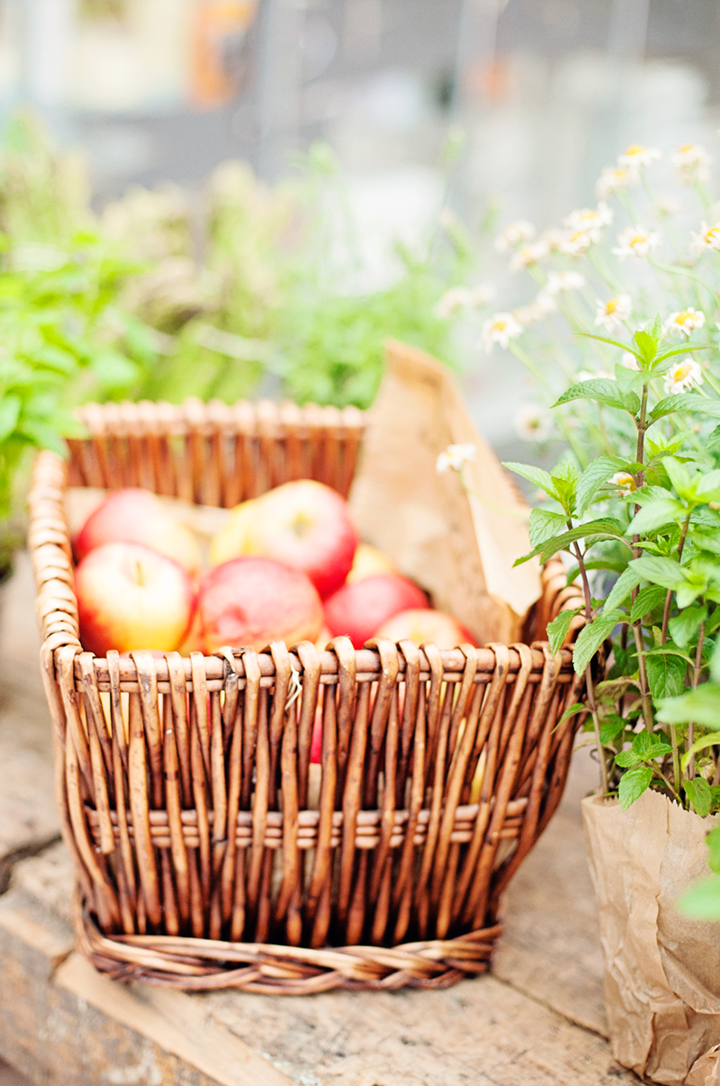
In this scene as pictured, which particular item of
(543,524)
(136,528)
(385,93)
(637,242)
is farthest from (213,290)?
(385,93)

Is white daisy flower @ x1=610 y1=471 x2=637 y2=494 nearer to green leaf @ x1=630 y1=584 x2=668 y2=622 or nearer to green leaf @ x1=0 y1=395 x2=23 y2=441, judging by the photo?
green leaf @ x1=630 y1=584 x2=668 y2=622

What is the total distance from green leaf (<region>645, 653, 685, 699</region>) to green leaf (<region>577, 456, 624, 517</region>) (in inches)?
3.5

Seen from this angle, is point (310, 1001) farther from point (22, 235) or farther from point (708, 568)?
point (22, 235)

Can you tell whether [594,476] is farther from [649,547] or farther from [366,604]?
[366,604]

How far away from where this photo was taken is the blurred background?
5.77ft

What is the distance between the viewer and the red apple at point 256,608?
609 millimetres

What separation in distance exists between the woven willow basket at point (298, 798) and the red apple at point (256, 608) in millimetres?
102

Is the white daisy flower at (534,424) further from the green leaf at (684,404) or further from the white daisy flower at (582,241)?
the green leaf at (684,404)

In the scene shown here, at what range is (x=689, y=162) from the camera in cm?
60

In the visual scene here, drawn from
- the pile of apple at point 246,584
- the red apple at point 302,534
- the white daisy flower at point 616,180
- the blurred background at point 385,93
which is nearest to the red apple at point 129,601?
the pile of apple at point 246,584

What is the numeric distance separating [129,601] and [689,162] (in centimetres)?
50

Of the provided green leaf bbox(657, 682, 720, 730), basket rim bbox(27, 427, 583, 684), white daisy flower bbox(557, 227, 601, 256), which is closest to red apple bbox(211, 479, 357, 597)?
basket rim bbox(27, 427, 583, 684)

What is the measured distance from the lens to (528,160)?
2152mm

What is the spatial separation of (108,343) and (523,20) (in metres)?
1.53
